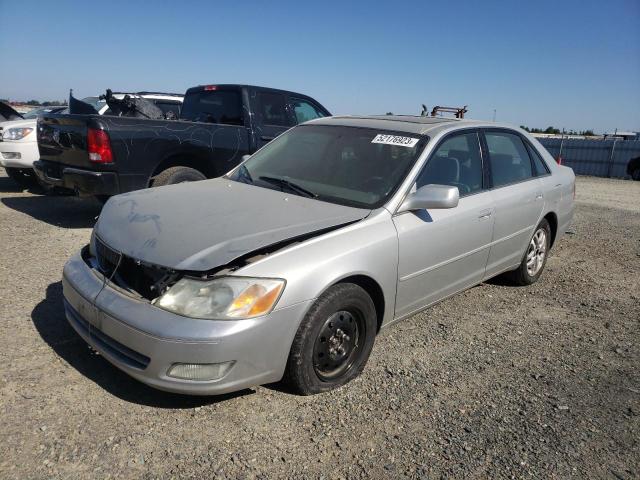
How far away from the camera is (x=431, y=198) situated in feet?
10.4

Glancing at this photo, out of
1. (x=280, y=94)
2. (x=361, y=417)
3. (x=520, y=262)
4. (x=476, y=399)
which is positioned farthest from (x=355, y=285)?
(x=280, y=94)

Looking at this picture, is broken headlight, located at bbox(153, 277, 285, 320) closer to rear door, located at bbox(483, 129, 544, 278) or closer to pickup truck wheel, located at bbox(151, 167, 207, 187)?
rear door, located at bbox(483, 129, 544, 278)

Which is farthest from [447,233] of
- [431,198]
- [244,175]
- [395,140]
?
[244,175]

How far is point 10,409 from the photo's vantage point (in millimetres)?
2619

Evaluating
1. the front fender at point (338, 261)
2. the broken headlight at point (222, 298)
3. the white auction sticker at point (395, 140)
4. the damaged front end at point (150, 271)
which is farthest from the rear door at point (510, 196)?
the broken headlight at point (222, 298)

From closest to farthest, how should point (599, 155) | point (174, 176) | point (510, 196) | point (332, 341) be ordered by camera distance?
point (332, 341)
point (510, 196)
point (174, 176)
point (599, 155)

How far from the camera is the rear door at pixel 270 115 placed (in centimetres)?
682

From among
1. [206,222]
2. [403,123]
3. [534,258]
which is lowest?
[534,258]

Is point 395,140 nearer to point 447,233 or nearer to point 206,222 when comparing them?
point 447,233

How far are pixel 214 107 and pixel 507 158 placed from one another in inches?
165

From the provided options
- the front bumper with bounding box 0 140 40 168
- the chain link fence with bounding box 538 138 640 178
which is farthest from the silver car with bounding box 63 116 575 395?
the chain link fence with bounding box 538 138 640 178

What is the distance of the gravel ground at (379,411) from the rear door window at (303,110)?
13.6 feet

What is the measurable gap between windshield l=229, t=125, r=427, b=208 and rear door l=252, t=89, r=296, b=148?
270 cm

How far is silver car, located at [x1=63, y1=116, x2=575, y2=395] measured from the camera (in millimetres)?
2490
